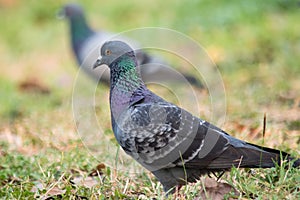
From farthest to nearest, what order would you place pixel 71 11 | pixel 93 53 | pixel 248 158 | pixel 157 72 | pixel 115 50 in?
pixel 71 11, pixel 93 53, pixel 157 72, pixel 115 50, pixel 248 158

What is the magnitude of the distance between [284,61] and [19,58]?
4199 mm

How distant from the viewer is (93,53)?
27.0 feet

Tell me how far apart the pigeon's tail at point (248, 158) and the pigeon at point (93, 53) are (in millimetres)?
3803

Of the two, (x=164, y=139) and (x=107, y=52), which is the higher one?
(x=107, y=52)

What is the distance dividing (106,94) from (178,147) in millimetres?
3738

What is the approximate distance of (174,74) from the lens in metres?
7.43

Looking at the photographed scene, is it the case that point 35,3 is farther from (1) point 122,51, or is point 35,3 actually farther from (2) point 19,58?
(1) point 122,51

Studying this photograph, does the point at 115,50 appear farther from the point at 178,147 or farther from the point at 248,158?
the point at 248,158

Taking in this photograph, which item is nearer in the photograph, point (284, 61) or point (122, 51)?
point (122, 51)

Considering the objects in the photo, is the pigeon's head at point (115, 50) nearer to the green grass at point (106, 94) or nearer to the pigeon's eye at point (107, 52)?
the pigeon's eye at point (107, 52)

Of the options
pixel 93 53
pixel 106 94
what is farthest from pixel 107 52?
pixel 93 53

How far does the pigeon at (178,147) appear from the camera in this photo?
134 inches

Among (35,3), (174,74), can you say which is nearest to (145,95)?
(174,74)

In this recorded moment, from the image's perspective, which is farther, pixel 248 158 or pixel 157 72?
pixel 157 72
